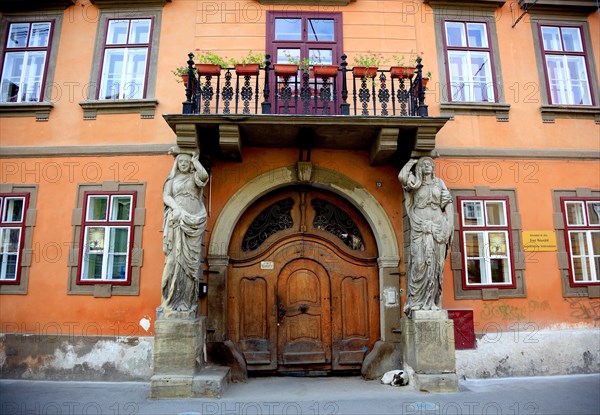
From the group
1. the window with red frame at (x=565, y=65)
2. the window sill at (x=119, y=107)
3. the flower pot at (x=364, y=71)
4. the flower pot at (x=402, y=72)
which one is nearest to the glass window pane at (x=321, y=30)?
the flower pot at (x=364, y=71)

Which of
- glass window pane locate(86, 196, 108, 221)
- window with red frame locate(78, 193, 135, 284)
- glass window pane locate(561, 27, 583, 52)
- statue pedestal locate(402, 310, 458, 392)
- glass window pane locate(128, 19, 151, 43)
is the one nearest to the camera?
statue pedestal locate(402, 310, 458, 392)

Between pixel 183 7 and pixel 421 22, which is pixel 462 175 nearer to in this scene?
pixel 421 22

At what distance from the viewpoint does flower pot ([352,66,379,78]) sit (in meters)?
6.80

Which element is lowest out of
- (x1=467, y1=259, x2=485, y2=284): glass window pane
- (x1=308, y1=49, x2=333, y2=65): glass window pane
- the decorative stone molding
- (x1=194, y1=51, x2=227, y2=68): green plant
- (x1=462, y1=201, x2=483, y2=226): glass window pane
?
(x1=467, y1=259, x2=485, y2=284): glass window pane

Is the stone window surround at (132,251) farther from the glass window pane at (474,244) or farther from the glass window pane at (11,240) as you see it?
the glass window pane at (474,244)

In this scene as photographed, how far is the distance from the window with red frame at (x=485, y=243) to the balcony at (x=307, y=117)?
150 centimetres

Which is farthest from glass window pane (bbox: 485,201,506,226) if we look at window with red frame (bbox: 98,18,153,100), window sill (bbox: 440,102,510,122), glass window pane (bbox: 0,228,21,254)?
glass window pane (bbox: 0,228,21,254)

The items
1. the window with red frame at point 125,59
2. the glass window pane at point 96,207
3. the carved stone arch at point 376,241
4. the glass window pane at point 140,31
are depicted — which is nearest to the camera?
the carved stone arch at point 376,241

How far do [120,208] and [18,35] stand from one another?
13.3 ft

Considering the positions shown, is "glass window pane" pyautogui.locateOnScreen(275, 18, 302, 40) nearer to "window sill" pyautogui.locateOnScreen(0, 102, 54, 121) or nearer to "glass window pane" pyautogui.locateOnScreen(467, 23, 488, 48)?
"glass window pane" pyautogui.locateOnScreen(467, 23, 488, 48)

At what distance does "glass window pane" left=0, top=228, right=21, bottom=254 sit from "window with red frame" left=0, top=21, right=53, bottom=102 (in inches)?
93.8

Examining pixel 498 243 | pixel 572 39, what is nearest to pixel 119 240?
pixel 498 243

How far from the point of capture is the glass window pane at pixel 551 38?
8.01 metres

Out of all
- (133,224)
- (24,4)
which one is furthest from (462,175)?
(24,4)
